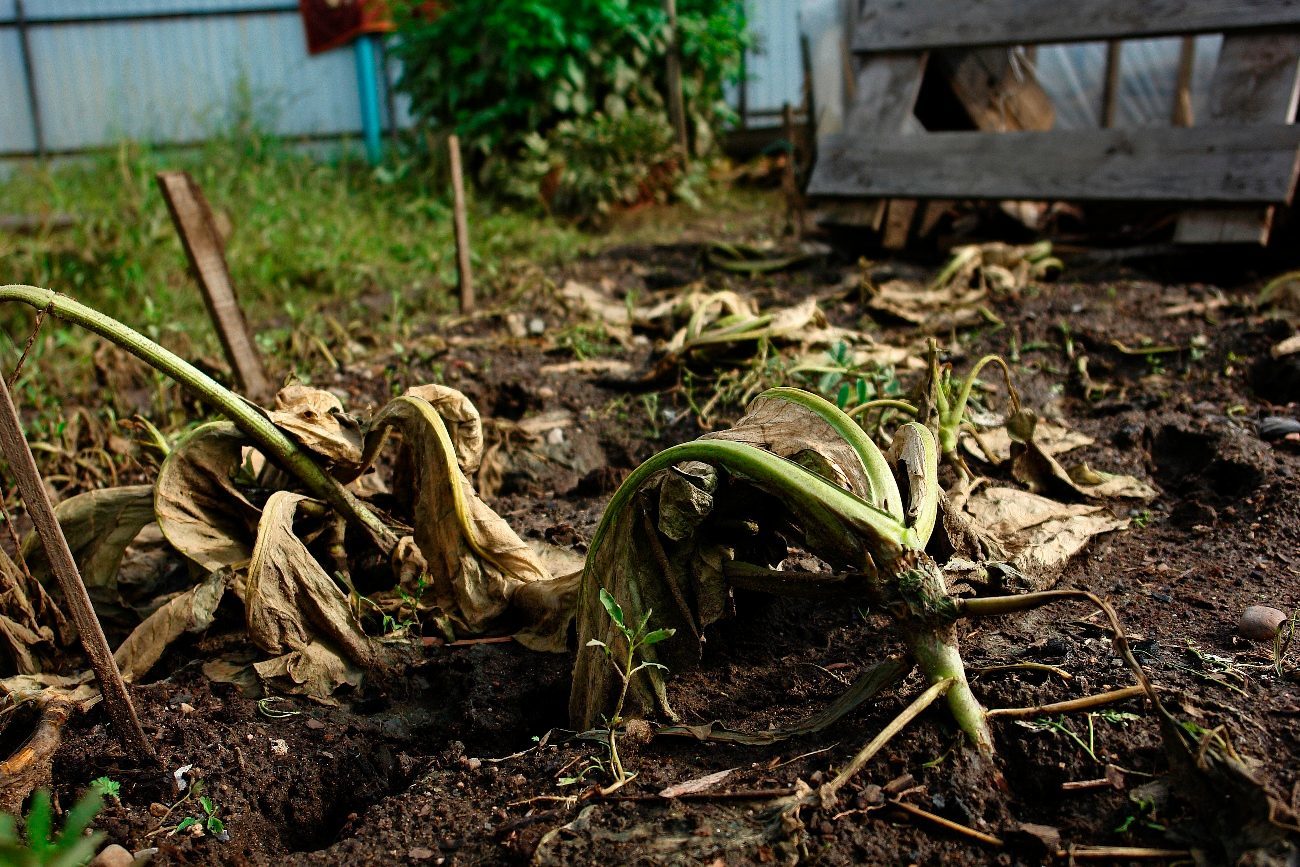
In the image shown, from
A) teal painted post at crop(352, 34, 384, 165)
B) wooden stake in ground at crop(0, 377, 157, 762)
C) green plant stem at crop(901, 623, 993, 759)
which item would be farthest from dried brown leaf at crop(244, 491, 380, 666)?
teal painted post at crop(352, 34, 384, 165)

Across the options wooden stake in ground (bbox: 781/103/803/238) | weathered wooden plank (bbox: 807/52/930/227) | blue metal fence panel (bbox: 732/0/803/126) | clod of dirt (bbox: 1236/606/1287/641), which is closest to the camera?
clod of dirt (bbox: 1236/606/1287/641)

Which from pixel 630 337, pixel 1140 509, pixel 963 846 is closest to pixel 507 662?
pixel 963 846

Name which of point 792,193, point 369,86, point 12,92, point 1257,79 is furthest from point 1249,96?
point 12,92

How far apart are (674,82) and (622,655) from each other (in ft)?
21.3

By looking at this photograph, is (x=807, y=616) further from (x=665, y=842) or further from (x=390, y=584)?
(x=390, y=584)

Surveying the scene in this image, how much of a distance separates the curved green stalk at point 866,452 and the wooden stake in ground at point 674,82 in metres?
5.81

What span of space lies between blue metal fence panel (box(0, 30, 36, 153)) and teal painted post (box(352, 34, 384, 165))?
10.7 feet

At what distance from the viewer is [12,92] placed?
9.93 m

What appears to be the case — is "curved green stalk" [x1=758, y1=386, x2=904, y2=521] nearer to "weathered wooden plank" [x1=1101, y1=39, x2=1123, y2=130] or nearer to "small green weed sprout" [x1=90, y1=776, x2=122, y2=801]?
"small green weed sprout" [x1=90, y1=776, x2=122, y2=801]

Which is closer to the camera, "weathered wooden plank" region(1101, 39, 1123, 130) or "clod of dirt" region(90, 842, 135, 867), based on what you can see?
"clod of dirt" region(90, 842, 135, 867)

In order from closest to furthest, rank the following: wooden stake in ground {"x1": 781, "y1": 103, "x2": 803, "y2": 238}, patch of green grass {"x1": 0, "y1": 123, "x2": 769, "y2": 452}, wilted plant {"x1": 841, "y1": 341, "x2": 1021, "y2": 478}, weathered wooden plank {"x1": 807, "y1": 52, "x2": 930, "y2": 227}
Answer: wilted plant {"x1": 841, "y1": 341, "x2": 1021, "y2": 478} → patch of green grass {"x1": 0, "y1": 123, "x2": 769, "y2": 452} → weathered wooden plank {"x1": 807, "y1": 52, "x2": 930, "y2": 227} → wooden stake in ground {"x1": 781, "y1": 103, "x2": 803, "y2": 238}

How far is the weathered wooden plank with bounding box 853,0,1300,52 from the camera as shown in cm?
410

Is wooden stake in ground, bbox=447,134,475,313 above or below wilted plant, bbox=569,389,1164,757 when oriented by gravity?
above

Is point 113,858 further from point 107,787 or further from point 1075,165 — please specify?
point 1075,165
